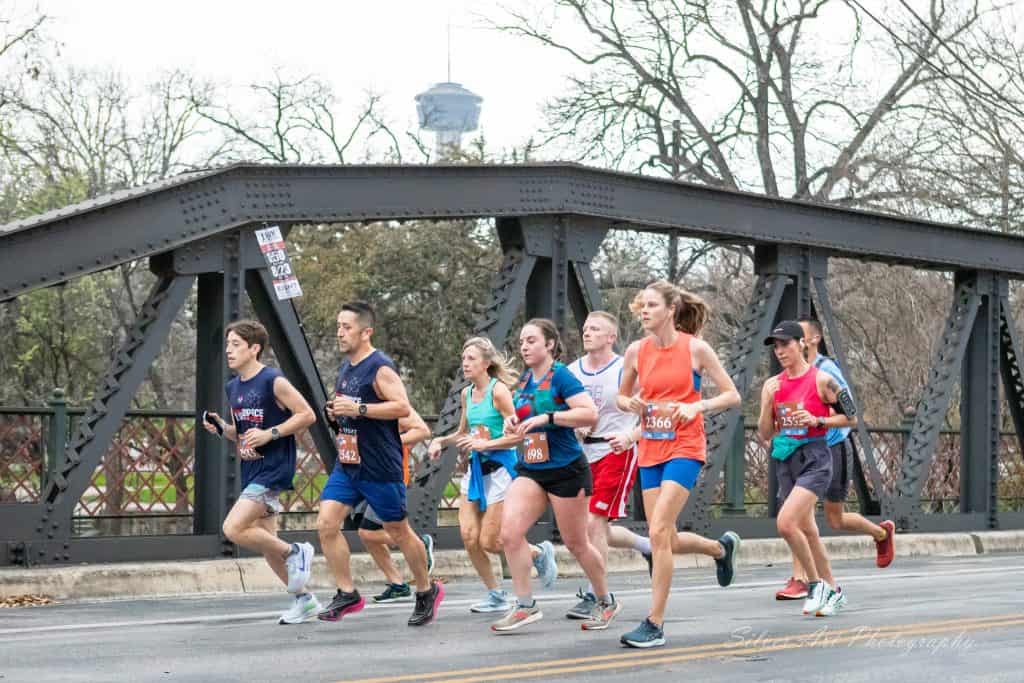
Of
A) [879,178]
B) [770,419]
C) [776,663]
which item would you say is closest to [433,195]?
[770,419]

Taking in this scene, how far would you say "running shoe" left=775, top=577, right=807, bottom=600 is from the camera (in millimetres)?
11328

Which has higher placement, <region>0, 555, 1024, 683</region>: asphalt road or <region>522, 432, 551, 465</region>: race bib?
<region>522, 432, 551, 465</region>: race bib

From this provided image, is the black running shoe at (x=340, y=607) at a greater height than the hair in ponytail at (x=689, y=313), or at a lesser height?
lesser

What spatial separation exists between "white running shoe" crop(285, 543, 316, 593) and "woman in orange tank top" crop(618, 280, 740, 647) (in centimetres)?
209

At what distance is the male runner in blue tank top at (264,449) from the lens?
384 inches

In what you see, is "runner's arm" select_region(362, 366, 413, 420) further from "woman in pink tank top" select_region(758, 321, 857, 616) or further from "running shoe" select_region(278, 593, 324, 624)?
"woman in pink tank top" select_region(758, 321, 857, 616)

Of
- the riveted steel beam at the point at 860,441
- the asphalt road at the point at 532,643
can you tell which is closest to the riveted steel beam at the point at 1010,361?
the riveted steel beam at the point at 860,441

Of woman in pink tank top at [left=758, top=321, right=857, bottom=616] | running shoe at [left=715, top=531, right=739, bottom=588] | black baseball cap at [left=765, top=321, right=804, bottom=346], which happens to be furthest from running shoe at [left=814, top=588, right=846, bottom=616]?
black baseball cap at [left=765, top=321, right=804, bottom=346]

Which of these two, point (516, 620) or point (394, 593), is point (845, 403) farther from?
point (394, 593)

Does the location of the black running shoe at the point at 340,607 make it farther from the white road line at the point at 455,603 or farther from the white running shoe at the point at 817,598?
the white running shoe at the point at 817,598

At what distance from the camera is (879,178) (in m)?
33.9

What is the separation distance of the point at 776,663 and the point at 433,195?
6.66 meters

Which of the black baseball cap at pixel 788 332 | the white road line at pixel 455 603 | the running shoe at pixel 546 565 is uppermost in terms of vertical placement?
the black baseball cap at pixel 788 332

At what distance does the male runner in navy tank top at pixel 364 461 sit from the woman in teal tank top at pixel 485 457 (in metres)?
0.74
